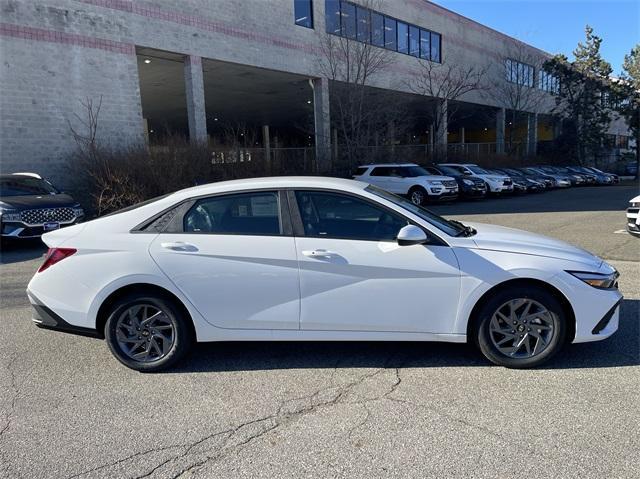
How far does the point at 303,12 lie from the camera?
75.9 ft

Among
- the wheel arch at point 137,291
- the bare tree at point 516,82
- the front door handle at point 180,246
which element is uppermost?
the bare tree at point 516,82

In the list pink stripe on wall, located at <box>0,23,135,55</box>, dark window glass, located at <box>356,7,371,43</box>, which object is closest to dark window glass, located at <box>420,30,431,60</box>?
dark window glass, located at <box>356,7,371,43</box>

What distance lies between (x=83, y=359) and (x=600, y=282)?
174 inches

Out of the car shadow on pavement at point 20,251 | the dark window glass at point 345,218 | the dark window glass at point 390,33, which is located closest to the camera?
the dark window glass at point 345,218

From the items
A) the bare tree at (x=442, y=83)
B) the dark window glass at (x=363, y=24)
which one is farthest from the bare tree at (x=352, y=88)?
the bare tree at (x=442, y=83)

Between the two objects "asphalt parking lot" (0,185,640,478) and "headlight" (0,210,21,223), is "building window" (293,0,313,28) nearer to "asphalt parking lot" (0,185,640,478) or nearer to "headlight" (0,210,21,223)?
"headlight" (0,210,21,223)

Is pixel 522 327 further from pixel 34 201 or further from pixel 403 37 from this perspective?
pixel 403 37

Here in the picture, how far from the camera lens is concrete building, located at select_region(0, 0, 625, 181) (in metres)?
15.6

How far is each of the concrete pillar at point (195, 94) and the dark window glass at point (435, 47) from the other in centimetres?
1793

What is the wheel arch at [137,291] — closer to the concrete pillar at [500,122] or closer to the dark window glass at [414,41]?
the dark window glass at [414,41]

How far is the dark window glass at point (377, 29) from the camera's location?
26119mm

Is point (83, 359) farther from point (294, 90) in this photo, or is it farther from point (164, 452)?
point (294, 90)

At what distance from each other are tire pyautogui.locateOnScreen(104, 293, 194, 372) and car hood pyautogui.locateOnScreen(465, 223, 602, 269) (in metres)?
2.52

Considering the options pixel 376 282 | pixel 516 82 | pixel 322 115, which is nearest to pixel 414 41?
pixel 322 115
